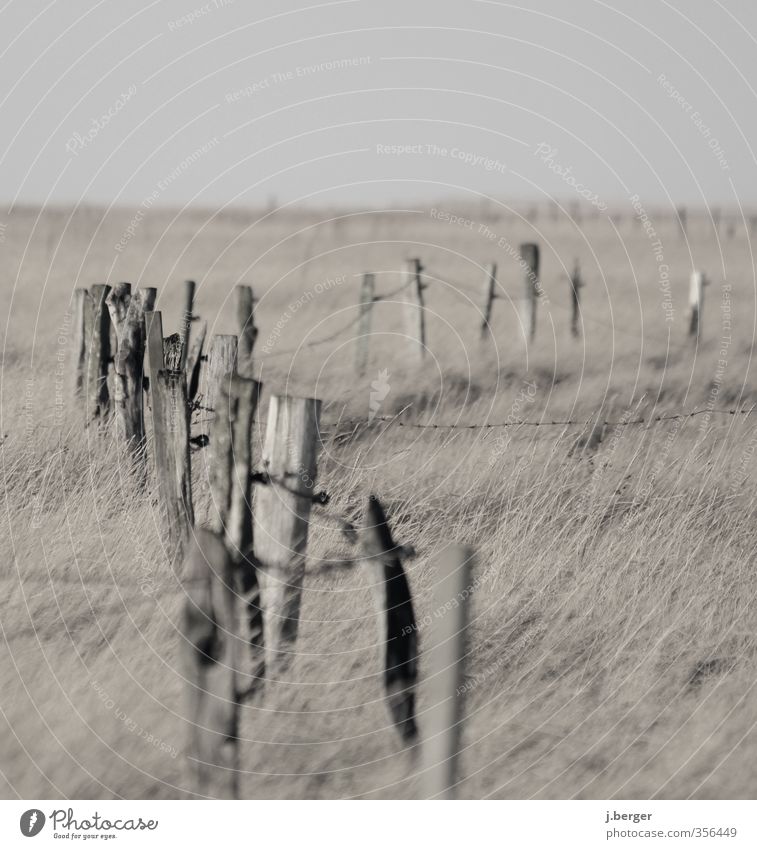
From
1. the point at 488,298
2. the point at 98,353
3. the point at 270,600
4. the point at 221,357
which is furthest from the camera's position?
the point at 488,298

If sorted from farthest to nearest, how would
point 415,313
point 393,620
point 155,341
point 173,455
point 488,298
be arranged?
1. point 488,298
2. point 415,313
3. point 155,341
4. point 173,455
5. point 393,620

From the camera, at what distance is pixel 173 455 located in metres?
5.65

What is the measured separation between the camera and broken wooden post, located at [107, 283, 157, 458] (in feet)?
22.8

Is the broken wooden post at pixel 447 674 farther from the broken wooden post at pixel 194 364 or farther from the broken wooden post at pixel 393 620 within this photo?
the broken wooden post at pixel 194 364

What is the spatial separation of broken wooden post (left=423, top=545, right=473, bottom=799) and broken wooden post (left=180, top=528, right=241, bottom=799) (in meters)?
0.75

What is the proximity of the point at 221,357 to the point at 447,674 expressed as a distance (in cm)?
262

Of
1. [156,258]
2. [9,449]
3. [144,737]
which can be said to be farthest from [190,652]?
[156,258]

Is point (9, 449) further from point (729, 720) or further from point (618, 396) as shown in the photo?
point (618, 396)

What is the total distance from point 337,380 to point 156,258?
60.8 feet

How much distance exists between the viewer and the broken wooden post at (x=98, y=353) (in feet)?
26.1

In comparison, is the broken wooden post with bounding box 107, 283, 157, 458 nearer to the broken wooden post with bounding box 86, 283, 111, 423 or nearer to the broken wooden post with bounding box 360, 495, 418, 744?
the broken wooden post with bounding box 86, 283, 111, 423

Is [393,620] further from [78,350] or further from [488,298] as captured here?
[488,298]

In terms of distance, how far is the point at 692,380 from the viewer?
1229cm

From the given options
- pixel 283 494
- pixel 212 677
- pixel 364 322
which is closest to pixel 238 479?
pixel 283 494
